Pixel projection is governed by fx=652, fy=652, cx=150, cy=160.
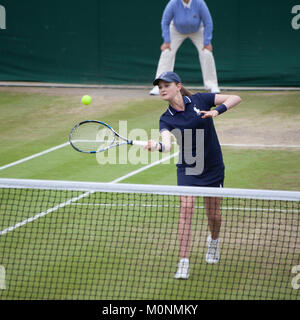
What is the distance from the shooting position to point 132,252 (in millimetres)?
6648

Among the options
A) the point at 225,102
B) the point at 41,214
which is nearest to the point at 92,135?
the point at 41,214

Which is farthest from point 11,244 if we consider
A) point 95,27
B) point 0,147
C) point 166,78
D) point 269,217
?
point 95,27

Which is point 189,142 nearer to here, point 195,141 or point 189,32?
point 195,141

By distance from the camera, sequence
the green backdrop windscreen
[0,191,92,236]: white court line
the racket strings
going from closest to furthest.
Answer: [0,191,92,236]: white court line < the racket strings < the green backdrop windscreen

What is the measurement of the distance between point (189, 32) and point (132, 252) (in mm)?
8345

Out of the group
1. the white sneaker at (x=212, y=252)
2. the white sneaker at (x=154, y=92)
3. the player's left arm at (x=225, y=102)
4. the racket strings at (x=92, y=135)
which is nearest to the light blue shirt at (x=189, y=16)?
the white sneaker at (x=154, y=92)

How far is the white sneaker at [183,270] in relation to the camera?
6.06m

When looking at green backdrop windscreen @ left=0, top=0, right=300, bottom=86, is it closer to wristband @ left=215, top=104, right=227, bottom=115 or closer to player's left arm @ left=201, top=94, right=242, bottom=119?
player's left arm @ left=201, top=94, right=242, bottom=119

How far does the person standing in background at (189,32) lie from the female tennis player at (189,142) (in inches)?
311

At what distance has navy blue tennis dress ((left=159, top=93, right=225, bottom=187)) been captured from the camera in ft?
20.0

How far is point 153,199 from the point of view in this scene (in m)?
8.54

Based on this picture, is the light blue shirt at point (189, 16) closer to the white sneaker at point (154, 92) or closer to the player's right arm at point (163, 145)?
the white sneaker at point (154, 92)

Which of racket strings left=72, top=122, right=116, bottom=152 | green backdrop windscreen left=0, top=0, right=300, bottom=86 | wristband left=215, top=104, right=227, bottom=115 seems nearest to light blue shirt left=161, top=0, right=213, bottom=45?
green backdrop windscreen left=0, top=0, right=300, bottom=86

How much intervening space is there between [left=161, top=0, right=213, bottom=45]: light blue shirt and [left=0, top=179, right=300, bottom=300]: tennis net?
A: 6571 millimetres
